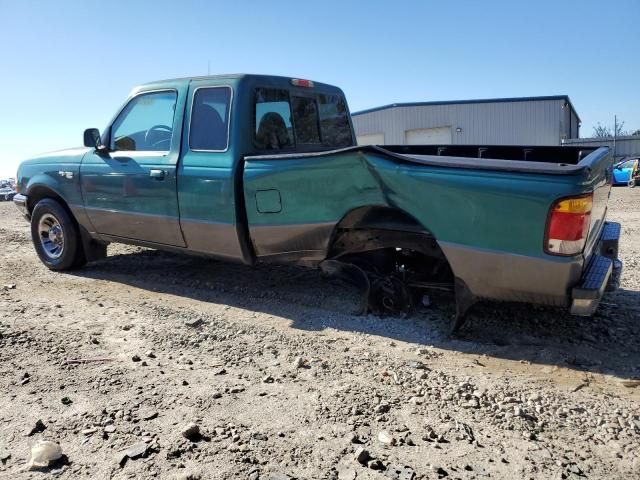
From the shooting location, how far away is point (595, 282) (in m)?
3.47

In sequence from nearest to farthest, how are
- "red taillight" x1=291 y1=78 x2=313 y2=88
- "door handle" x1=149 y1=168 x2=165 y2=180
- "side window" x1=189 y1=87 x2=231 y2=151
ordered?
"side window" x1=189 y1=87 x2=231 y2=151 → "door handle" x1=149 y1=168 x2=165 y2=180 → "red taillight" x1=291 y1=78 x2=313 y2=88

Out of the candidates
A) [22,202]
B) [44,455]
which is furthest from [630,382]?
[22,202]

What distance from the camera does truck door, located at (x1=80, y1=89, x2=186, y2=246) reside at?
5.16m

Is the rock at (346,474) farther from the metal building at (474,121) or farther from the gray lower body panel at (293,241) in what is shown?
the metal building at (474,121)

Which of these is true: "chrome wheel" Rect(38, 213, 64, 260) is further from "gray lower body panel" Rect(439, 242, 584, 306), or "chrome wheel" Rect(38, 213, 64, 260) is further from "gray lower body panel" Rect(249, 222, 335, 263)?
"gray lower body panel" Rect(439, 242, 584, 306)

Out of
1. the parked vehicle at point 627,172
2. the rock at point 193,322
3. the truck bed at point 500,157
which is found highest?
the truck bed at point 500,157

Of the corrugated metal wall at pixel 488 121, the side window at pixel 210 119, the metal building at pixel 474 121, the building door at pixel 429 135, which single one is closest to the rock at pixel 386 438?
Answer: the side window at pixel 210 119

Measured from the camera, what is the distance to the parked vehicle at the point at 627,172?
20.4 m

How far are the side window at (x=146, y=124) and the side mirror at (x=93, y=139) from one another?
0.45ft

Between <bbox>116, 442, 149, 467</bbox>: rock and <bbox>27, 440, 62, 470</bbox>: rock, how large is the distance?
0.96ft

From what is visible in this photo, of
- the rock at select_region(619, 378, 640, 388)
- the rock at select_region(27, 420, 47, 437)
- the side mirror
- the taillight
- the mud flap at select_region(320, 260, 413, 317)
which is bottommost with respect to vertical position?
the rock at select_region(619, 378, 640, 388)

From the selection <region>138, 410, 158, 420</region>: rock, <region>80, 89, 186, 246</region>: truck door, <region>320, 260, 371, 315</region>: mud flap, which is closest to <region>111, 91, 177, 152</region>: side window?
<region>80, 89, 186, 246</region>: truck door

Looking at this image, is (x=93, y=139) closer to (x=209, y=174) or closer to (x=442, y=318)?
(x=209, y=174)

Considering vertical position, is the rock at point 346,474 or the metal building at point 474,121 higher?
the metal building at point 474,121
